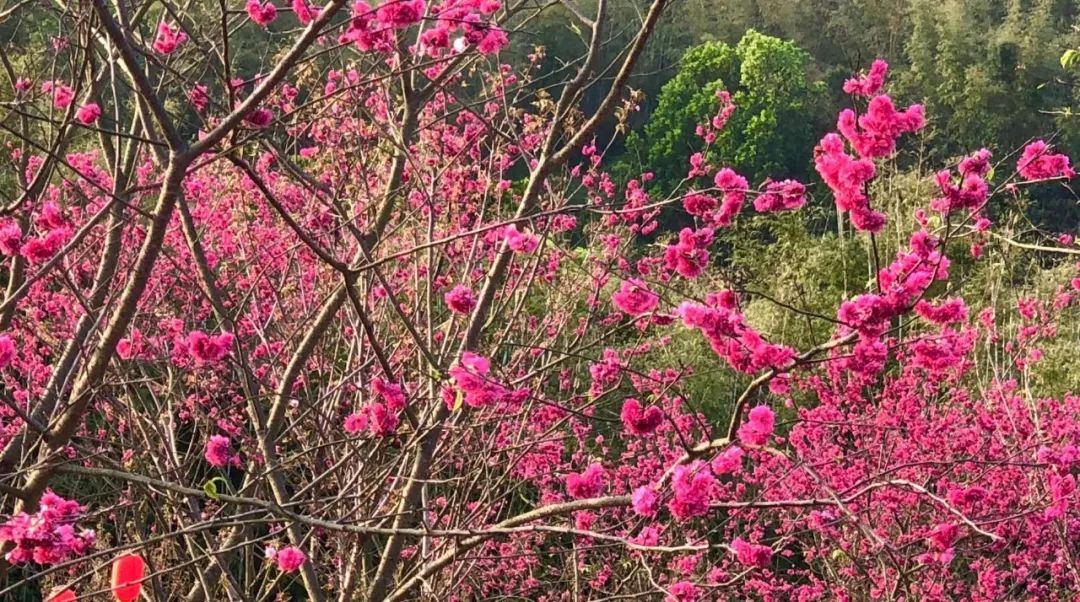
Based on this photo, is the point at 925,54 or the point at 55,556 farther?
the point at 925,54

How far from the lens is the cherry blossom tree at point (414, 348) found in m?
2.55

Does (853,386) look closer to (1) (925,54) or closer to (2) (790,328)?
(2) (790,328)

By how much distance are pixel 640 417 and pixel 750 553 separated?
1.19ft

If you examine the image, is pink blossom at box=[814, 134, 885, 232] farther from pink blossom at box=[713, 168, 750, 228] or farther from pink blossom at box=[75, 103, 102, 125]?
pink blossom at box=[75, 103, 102, 125]

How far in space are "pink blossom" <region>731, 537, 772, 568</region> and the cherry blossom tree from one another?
0.01 meters

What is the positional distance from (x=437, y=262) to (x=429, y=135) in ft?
5.44

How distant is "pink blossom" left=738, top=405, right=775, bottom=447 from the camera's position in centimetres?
252

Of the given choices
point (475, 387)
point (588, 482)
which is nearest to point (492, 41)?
point (475, 387)

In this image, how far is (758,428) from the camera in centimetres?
254

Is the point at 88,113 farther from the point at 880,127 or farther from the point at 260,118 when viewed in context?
the point at 880,127

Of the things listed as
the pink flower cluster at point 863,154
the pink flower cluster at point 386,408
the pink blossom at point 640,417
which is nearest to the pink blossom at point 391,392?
the pink flower cluster at point 386,408

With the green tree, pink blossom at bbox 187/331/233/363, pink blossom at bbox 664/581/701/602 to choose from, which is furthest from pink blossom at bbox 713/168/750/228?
the green tree

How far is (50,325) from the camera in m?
5.48

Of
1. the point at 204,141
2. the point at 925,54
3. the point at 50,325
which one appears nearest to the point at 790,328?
the point at 50,325
